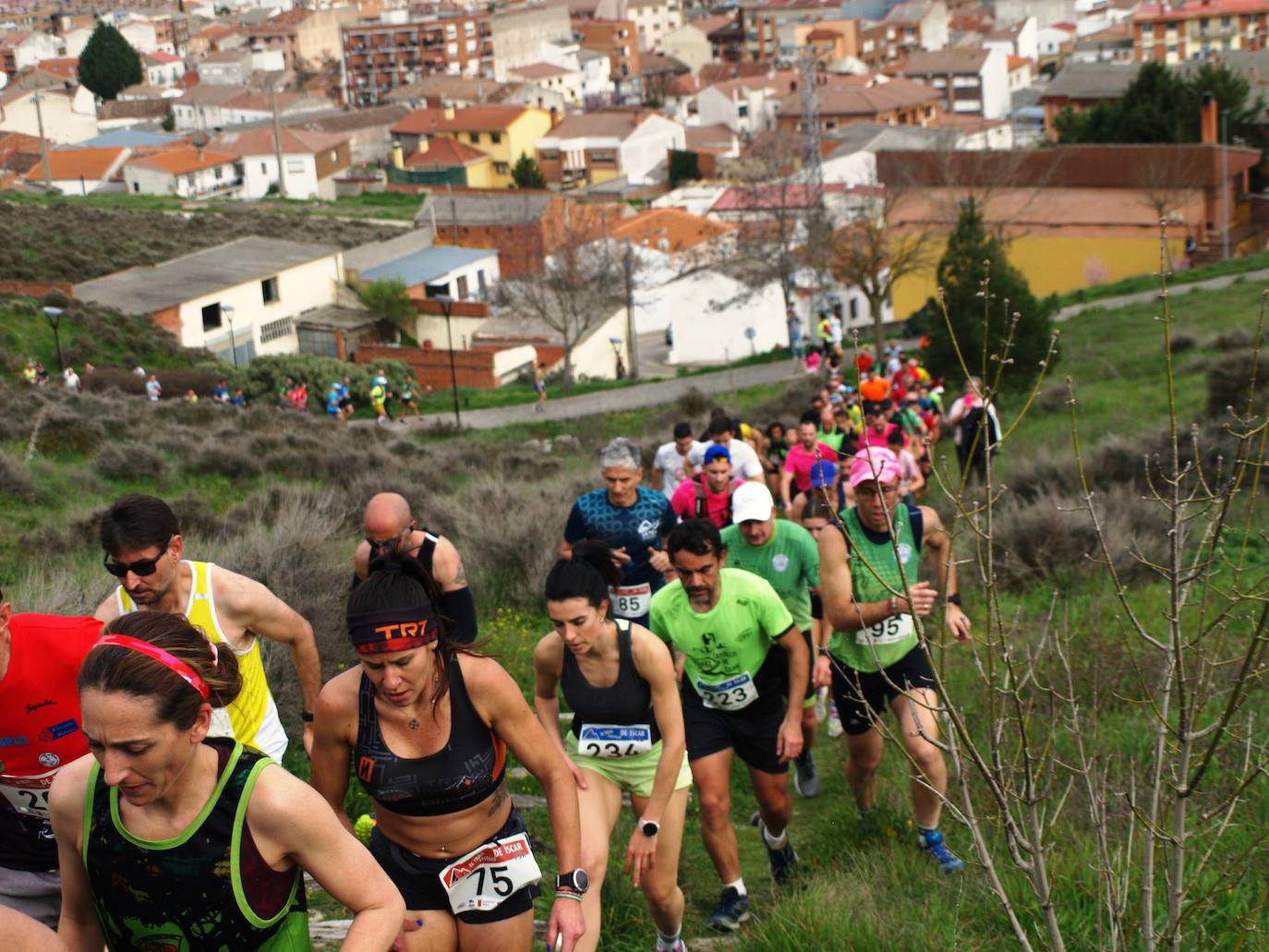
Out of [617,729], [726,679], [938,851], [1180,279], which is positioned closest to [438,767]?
[617,729]

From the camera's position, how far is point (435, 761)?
4605 mm

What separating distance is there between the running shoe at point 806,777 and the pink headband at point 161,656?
5.25m

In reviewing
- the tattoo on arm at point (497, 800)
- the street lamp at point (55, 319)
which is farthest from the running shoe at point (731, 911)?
the street lamp at point (55, 319)

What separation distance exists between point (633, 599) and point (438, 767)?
12.0ft

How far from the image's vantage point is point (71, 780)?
3.60m

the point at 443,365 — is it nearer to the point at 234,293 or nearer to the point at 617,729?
the point at 234,293

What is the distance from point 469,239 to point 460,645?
7485 centimetres

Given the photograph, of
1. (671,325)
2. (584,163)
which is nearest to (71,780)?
(671,325)

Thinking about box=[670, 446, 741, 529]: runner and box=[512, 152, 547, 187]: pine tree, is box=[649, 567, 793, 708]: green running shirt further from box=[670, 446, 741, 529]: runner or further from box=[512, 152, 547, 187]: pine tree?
box=[512, 152, 547, 187]: pine tree

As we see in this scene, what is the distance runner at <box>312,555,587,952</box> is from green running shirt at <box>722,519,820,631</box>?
9.54 feet

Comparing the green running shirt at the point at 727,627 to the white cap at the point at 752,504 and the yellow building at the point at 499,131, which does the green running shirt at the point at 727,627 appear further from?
the yellow building at the point at 499,131

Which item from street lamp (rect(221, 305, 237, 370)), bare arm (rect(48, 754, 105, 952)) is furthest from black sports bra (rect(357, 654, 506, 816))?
street lamp (rect(221, 305, 237, 370))

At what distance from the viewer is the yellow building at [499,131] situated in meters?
106

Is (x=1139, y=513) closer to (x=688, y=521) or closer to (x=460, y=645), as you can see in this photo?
(x=688, y=521)
